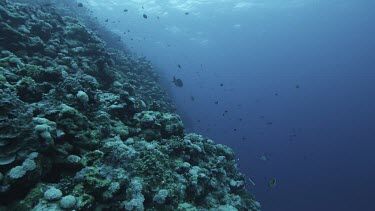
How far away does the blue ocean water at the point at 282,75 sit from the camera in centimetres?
4038

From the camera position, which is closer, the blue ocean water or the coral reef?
the coral reef

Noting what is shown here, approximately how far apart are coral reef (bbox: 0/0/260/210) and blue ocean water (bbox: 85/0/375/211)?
9.96 metres

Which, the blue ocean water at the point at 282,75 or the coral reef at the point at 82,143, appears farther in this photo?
the blue ocean water at the point at 282,75

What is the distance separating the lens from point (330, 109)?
3745 inches

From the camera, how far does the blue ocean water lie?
4038cm

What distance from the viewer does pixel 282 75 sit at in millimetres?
80938

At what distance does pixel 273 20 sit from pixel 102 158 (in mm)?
43201

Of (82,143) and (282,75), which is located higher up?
(282,75)

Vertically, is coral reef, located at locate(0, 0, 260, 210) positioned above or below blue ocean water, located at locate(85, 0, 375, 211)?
below

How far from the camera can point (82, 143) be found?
565cm

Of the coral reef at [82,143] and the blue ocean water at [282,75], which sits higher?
the blue ocean water at [282,75]

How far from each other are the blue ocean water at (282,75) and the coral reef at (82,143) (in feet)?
32.7

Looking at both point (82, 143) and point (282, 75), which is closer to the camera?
point (82, 143)

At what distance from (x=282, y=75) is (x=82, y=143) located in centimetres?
8153
